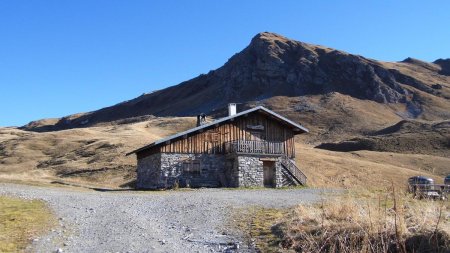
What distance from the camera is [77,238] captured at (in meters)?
11.7

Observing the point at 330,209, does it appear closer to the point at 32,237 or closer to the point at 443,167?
the point at 32,237

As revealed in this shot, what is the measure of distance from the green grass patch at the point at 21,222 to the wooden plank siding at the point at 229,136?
17.3 m

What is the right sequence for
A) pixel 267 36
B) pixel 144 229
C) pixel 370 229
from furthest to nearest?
pixel 267 36
pixel 144 229
pixel 370 229

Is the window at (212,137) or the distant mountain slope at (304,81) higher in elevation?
the distant mountain slope at (304,81)

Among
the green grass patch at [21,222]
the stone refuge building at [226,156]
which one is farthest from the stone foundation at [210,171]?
the green grass patch at [21,222]

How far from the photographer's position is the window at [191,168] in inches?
1414

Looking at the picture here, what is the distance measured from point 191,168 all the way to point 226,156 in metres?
2.93

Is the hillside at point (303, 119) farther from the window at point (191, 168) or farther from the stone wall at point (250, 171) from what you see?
the window at point (191, 168)

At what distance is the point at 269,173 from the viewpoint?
123ft

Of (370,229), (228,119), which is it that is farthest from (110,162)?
(370,229)

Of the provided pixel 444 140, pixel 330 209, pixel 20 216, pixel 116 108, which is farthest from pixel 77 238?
pixel 116 108

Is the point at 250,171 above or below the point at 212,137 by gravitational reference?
below

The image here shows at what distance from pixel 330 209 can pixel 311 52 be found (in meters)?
149

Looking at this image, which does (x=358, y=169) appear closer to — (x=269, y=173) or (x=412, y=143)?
(x=269, y=173)
